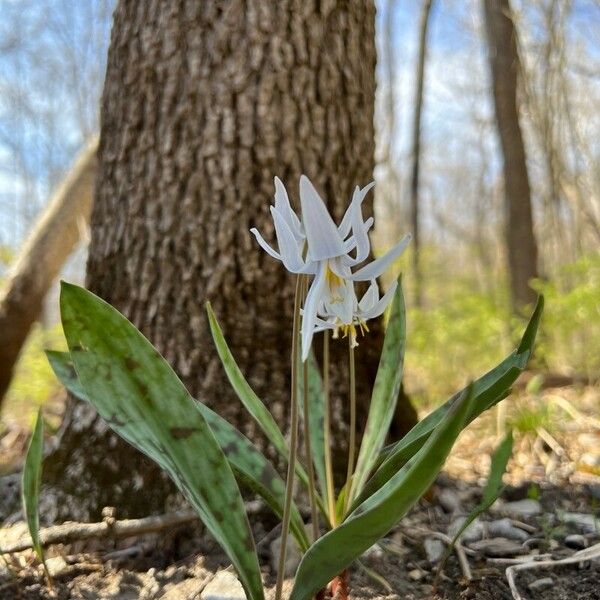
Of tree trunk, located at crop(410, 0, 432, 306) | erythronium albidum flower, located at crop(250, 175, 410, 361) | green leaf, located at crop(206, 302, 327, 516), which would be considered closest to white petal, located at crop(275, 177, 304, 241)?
erythronium albidum flower, located at crop(250, 175, 410, 361)

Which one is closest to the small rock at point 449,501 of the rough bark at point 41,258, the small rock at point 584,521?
the small rock at point 584,521

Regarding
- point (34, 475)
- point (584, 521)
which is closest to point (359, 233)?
point (34, 475)

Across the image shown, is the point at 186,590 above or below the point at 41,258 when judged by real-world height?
below

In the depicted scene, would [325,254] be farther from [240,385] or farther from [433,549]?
[433,549]

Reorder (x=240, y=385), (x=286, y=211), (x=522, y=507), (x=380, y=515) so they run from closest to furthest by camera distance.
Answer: (x=380, y=515) → (x=286, y=211) → (x=240, y=385) → (x=522, y=507)

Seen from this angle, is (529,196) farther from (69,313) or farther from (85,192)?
(69,313)

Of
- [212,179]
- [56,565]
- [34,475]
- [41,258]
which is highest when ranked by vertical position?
[212,179]

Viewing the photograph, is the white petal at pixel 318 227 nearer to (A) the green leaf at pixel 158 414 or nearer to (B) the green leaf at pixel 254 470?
(A) the green leaf at pixel 158 414
